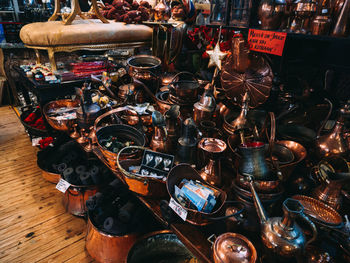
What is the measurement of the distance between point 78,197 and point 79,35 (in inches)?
94.8

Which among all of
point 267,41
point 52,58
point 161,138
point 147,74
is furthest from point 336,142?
point 52,58

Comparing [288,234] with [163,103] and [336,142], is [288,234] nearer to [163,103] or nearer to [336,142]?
[336,142]

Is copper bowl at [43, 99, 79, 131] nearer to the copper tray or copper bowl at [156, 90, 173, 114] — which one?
copper bowl at [156, 90, 173, 114]

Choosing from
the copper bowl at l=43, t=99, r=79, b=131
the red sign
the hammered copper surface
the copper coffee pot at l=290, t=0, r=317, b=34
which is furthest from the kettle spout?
the copper bowl at l=43, t=99, r=79, b=131

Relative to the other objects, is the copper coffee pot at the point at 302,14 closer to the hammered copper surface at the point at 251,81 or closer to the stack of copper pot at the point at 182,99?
the hammered copper surface at the point at 251,81

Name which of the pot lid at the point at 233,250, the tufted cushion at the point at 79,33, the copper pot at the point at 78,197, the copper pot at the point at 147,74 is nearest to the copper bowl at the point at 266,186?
the pot lid at the point at 233,250

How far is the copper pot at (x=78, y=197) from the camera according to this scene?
235 centimetres

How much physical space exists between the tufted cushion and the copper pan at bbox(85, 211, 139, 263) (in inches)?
107

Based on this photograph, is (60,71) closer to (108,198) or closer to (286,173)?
(108,198)

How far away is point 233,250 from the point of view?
3.24 feet

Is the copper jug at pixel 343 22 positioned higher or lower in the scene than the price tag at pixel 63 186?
higher

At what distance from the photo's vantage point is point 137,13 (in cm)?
397

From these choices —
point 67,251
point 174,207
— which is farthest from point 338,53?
point 67,251

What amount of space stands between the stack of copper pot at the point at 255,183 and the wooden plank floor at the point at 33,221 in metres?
1.70
